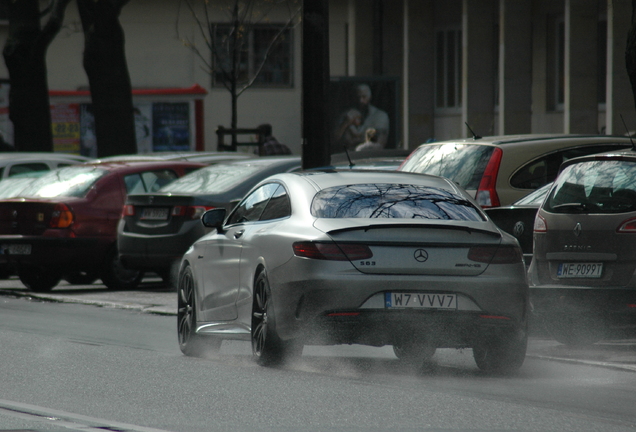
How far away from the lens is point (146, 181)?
17.5 meters

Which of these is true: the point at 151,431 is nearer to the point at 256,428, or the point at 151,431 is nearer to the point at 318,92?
the point at 256,428

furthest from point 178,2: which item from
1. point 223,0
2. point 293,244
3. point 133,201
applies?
point 293,244

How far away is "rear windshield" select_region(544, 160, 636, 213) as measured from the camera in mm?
10062

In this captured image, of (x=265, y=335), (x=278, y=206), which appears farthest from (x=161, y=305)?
(x=265, y=335)

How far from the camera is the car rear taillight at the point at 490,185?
12945 millimetres

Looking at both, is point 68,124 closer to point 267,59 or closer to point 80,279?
point 267,59

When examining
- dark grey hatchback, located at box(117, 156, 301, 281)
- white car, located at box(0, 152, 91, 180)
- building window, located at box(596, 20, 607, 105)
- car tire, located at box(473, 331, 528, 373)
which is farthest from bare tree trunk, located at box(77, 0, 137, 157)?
car tire, located at box(473, 331, 528, 373)

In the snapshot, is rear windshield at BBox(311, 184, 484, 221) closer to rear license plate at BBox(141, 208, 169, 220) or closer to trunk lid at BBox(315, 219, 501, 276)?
trunk lid at BBox(315, 219, 501, 276)

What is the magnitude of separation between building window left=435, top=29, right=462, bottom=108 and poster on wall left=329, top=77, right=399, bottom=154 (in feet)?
15.7

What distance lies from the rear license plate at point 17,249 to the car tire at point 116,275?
0.99 metres

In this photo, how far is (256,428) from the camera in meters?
6.76

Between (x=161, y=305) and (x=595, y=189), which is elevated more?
(x=595, y=189)

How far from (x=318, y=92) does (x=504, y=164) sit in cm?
244

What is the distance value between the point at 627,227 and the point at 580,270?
53 centimetres
